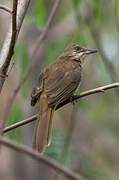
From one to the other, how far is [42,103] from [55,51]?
1.33m

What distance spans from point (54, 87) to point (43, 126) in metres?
0.57

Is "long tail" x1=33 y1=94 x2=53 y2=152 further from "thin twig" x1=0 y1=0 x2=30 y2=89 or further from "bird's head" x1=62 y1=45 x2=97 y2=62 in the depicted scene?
"bird's head" x1=62 y1=45 x2=97 y2=62

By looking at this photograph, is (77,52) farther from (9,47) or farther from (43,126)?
(9,47)

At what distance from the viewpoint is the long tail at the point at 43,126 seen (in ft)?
11.8

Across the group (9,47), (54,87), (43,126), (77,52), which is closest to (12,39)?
(9,47)

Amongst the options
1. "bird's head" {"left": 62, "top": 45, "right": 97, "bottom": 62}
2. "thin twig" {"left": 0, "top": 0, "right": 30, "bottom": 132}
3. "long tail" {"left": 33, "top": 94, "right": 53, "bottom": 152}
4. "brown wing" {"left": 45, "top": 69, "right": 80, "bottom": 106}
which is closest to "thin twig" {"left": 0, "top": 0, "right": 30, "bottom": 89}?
"thin twig" {"left": 0, "top": 0, "right": 30, "bottom": 132}

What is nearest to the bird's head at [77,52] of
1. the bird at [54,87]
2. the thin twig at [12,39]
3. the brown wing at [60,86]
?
the bird at [54,87]

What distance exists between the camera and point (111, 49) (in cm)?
708

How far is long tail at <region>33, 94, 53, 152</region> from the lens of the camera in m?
3.60

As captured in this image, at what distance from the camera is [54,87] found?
4461 millimetres

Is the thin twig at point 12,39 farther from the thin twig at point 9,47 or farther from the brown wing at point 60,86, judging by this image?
the brown wing at point 60,86

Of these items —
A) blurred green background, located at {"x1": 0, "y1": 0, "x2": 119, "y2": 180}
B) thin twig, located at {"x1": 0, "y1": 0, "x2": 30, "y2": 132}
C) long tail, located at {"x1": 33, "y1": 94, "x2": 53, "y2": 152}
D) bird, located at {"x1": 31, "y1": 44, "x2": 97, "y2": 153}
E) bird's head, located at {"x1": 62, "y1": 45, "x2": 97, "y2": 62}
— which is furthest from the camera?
bird's head, located at {"x1": 62, "y1": 45, "x2": 97, "y2": 62}

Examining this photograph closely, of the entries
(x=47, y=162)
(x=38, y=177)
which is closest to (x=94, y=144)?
(x=38, y=177)

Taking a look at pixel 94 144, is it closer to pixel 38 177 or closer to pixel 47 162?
pixel 38 177
